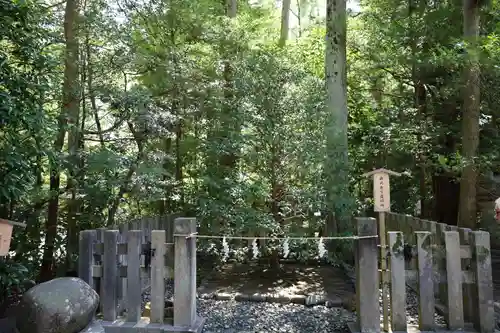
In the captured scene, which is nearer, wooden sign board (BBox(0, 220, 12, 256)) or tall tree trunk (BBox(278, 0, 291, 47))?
wooden sign board (BBox(0, 220, 12, 256))

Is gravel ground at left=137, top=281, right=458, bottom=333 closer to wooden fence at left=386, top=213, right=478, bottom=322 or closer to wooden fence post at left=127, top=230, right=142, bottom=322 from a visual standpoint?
wooden fence at left=386, top=213, right=478, bottom=322

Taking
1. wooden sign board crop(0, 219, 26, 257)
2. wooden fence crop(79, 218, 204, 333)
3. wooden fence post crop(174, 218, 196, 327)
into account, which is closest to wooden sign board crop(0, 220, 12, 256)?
wooden sign board crop(0, 219, 26, 257)

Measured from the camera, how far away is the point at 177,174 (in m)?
7.82

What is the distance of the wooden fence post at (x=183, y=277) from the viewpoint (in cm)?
400

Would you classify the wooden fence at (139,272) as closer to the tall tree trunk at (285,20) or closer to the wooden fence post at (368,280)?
the wooden fence post at (368,280)

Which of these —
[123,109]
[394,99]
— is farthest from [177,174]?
[394,99]

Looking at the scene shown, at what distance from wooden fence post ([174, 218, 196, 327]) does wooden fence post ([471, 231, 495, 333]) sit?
2806mm

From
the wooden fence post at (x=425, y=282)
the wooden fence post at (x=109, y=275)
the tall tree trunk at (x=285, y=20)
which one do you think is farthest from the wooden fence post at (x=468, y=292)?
the tall tree trunk at (x=285, y=20)

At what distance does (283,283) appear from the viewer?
6324mm

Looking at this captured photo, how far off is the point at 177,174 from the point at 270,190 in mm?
2330

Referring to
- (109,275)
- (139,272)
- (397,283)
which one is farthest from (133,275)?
(397,283)

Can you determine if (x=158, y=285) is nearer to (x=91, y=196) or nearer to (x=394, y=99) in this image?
(x=91, y=196)

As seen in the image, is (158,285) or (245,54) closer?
(158,285)

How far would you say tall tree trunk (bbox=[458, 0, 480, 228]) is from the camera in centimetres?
659
